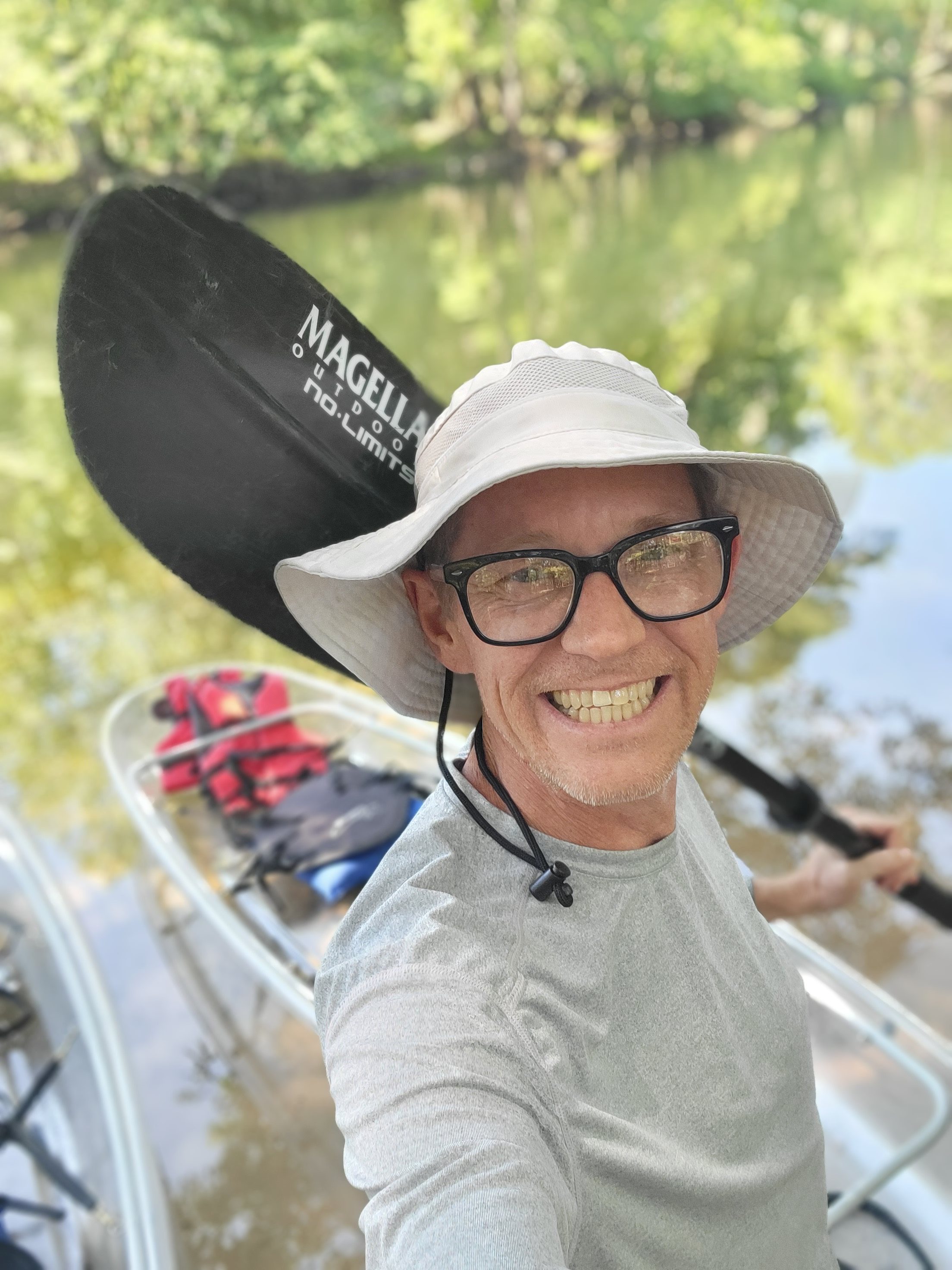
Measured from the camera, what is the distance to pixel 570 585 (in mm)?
1029

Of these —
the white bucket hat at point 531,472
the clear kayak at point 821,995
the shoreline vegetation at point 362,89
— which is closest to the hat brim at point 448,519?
the white bucket hat at point 531,472

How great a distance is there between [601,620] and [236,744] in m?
2.96

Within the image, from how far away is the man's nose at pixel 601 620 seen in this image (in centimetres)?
102

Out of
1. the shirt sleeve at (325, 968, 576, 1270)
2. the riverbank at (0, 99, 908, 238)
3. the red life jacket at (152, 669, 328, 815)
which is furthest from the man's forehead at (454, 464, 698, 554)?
the riverbank at (0, 99, 908, 238)

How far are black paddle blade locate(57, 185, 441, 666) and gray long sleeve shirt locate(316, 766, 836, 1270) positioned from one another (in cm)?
51

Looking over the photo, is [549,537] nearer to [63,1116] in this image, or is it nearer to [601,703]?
[601,703]

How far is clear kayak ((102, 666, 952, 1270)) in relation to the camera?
2.20 m

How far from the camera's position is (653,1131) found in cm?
97

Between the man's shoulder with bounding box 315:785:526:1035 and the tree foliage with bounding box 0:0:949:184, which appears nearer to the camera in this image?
the man's shoulder with bounding box 315:785:526:1035

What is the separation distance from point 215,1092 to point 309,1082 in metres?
0.34

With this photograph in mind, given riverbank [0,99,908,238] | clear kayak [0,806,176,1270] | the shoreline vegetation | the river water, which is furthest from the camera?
riverbank [0,99,908,238]

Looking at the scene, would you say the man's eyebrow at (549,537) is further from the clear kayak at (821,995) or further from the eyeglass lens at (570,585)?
the clear kayak at (821,995)

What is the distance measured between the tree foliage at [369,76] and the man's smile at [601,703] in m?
29.2

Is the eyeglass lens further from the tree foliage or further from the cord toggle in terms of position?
the tree foliage
